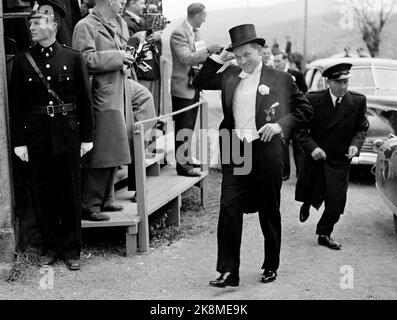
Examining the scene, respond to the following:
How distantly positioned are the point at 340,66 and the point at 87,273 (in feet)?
10.3

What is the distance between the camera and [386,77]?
12.1m

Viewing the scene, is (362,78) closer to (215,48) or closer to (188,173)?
(188,173)

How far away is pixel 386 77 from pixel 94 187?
649cm

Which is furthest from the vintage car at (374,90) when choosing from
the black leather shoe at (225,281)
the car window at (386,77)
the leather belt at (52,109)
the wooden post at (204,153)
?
the leather belt at (52,109)

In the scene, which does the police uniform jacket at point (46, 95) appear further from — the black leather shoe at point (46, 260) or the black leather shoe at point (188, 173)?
the black leather shoe at point (188, 173)

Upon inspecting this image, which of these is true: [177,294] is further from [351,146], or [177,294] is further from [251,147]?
[351,146]

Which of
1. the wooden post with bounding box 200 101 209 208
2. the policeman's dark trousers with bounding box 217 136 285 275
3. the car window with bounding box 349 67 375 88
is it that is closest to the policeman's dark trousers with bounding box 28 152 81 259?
the policeman's dark trousers with bounding box 217 136 285 275

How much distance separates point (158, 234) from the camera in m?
8.00

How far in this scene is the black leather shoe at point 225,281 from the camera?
6.09m

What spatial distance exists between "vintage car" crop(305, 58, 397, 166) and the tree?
21.9 meters

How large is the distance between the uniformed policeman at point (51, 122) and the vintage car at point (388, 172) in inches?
117

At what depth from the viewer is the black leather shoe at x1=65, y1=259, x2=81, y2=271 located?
6.50m

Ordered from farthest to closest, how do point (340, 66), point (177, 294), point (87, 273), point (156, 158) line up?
point (156, 158) → point (340, 66) → point (87, 273) → point (177, 294)
